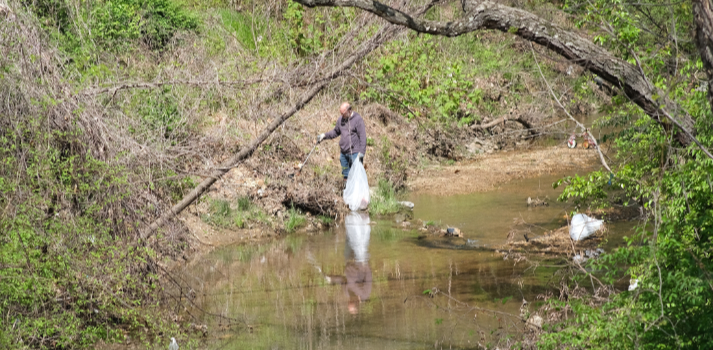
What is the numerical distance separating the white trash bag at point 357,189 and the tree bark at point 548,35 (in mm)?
6816

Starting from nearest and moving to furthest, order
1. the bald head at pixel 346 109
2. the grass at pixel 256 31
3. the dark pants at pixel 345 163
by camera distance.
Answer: the bald head at pixel 346 109
the dark pants at pixel 345 163
the grass at pixel 256 31

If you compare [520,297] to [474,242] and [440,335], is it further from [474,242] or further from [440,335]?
[474,242]

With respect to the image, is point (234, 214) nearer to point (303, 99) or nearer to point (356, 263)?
point (356, 263)

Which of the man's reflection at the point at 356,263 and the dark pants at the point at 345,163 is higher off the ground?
the dark pants at the point at 345,163

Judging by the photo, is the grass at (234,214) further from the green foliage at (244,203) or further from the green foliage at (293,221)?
the green foliage at (293,221)

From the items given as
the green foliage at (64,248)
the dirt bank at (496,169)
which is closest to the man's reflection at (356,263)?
the green foliage at (64,248)

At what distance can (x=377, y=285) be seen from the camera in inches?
376

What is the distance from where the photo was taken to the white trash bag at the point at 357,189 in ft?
44.5

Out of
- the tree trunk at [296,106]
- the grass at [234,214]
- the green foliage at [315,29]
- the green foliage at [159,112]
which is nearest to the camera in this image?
the green foliage at [159,112]

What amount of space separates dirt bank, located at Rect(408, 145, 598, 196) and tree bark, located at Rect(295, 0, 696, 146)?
868 centimetres

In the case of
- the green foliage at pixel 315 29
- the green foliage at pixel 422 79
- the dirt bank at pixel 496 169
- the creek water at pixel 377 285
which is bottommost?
the creek water at pixel 377 285

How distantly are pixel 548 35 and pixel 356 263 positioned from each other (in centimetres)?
481

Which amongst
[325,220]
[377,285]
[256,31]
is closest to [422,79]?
[256,31]

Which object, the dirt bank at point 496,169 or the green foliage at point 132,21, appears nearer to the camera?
the green foliage at point 132,21
